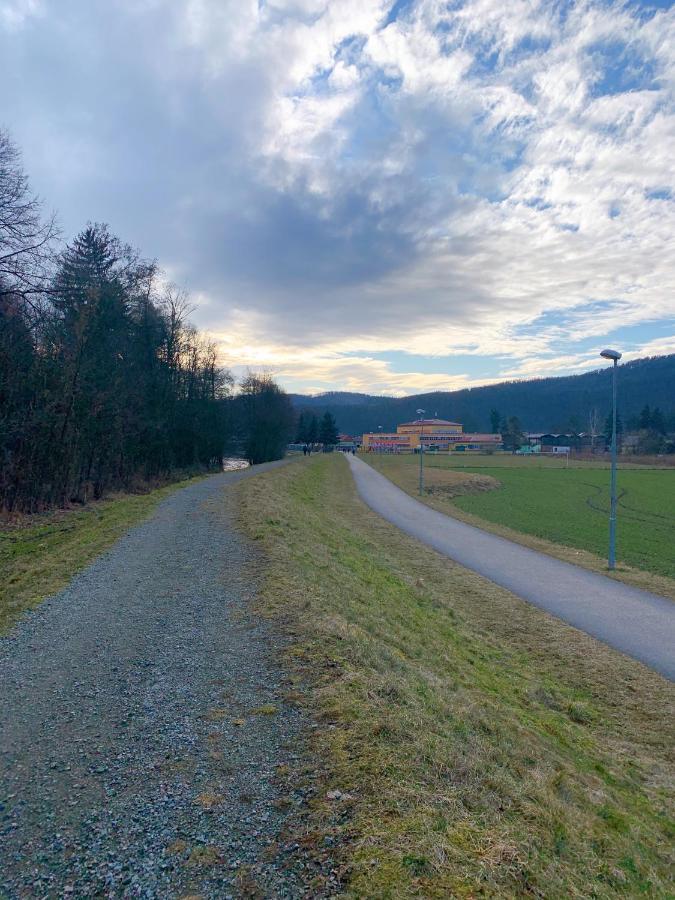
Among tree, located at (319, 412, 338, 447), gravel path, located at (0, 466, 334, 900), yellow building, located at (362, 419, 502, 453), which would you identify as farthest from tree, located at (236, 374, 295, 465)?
yellow building, located at (362, 419, 502, 453)

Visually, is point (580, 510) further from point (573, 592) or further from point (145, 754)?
point (145, 754)

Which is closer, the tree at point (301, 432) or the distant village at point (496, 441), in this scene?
the tree at point (301, 432)

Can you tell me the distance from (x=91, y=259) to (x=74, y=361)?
433 inches

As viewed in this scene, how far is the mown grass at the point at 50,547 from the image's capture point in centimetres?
841

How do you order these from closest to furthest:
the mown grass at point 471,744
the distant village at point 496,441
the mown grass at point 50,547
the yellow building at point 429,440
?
the mown grass at point 471,744 < the mown grass at point 50,547 < the distant village at point 496,441 < the yellow building at point 429,440

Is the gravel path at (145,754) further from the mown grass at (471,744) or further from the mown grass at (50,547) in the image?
the mown grass at (50,547)

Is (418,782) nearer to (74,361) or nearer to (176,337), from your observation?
(74,361)

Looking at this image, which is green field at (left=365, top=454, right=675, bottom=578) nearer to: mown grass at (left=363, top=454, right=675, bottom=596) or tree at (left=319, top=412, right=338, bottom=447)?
mown grass at (left=363, top=454, right=675, bottom=596)

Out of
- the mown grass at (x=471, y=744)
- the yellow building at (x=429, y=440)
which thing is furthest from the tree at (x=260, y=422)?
the yellow building at (x=429, y=440)

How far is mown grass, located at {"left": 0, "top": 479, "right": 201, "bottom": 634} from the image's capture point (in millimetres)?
8414

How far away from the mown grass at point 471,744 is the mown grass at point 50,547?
136 inches

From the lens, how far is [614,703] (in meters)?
7.76

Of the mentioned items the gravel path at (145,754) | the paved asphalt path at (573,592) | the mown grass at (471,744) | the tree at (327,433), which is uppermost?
the tree at (327,433)

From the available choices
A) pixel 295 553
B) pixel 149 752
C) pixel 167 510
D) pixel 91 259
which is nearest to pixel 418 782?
pixel 149 752
